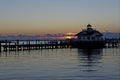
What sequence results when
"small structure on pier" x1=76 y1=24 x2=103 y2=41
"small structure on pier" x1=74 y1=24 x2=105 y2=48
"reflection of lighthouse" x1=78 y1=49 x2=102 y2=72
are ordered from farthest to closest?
"small structure on pier" x1=76 y1=24 x2=103 y2=41 < "small structure on pier" x1=74 y1=24 x2=105 y2=48 < "reflection of lighthouse" x1=78 y1=49 x2=102 y2=72

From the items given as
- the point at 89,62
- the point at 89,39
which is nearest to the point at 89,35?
the point at 89,39

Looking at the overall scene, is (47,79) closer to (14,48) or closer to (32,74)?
(32,74)

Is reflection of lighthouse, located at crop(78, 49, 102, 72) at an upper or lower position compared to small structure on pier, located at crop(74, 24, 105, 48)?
lower

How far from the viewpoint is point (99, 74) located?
25.7 metres

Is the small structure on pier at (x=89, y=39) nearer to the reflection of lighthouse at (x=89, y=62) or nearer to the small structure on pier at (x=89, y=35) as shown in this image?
the small structure on pier at (x=89, y=35)

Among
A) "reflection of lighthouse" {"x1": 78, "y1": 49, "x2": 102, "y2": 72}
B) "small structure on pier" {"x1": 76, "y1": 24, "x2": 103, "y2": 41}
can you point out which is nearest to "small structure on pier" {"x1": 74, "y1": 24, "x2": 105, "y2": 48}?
"small structure on pier" {"x1": 76, "y1": 24, "x2": 103, "y2": 41}

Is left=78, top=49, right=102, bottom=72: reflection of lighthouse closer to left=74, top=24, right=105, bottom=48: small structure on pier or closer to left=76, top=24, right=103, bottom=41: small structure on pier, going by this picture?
left=74, top=24, right=105, bottom=48: small structure on pier

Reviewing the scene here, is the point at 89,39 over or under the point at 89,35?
under

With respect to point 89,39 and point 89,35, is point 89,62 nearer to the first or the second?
point 89,39

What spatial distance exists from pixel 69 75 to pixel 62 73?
1330mm

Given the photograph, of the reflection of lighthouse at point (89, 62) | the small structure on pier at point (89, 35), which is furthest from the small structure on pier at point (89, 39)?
the reflection of lighthouse at point (89, 62)

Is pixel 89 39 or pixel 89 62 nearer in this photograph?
pixel 89 62

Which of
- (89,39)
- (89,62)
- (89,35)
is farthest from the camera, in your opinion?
(89,35)

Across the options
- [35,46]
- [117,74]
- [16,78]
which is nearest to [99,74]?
[117,74]
